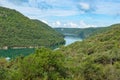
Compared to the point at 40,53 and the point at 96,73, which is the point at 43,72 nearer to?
the point at 40,53

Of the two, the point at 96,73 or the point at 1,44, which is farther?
the point at 1,44

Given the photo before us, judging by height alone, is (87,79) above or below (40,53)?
below

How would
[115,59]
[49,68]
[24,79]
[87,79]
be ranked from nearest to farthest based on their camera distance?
1. [24,79]
2. [49,68]
3. [87,79]
4. [115,59]

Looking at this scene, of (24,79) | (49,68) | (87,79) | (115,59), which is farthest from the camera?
(115,59)

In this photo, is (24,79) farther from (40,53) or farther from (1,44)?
(1,44)

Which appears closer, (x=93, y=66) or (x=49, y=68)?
(x=49, y=68)

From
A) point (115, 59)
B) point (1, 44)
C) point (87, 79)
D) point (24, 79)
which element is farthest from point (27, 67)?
point (1, 44)

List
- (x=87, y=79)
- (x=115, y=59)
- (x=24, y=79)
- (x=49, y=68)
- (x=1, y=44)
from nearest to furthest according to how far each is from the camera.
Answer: (x=24, y=79) < (x=49, y=68) < (x=87, y=79) < (x=115, y=59) < (x=1, y=44)

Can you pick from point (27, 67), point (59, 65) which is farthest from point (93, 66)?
point (27, 67)

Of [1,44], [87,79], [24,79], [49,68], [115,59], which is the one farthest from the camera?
[1,44]
